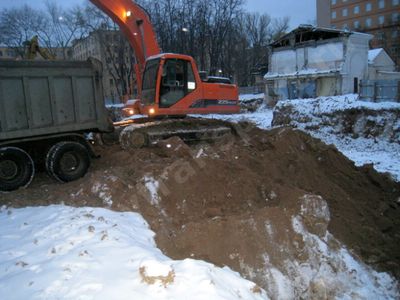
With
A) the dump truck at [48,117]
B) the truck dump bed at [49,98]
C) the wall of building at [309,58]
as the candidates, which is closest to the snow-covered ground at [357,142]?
the truck dump bed at [49,98]

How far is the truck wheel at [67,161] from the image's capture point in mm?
7449

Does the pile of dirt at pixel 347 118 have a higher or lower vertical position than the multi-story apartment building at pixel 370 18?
lower

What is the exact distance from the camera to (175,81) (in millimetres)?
10375

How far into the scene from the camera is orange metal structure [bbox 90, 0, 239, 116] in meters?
10.2

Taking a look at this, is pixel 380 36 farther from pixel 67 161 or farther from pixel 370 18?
pixel 67 161

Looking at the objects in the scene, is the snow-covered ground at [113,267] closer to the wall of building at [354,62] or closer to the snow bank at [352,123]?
the snow bank at [352,123]

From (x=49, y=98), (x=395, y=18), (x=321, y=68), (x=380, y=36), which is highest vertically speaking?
(x=395, y=18)

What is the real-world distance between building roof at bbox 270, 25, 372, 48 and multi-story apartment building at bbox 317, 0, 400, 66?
37481 millimetres

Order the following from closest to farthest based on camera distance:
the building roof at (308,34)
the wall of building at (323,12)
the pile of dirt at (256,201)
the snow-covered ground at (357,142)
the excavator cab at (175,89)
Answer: the pile of dirt at (256,201), the excavator cab at (175,89), the snow-covered ground at (357,142), the building roof at (308,34), the wall of building at (323,12)

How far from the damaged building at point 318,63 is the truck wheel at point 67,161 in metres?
24.5

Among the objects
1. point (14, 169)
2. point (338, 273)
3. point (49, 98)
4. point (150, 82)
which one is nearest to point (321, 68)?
point (150, 82)

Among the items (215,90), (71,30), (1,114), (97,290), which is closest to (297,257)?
(97,290)

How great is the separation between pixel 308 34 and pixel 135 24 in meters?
22.3

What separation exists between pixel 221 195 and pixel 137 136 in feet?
11.2
